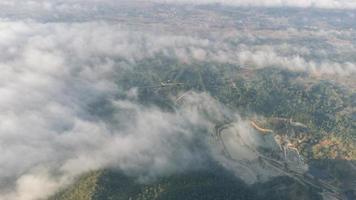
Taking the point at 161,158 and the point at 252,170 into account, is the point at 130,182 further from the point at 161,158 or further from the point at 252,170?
the point at 252,170

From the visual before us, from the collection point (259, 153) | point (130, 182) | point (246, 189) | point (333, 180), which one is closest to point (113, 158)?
point (130, 182)

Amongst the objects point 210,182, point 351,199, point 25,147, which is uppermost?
point 25,147

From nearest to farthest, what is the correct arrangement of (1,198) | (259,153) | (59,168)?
(1,198), (59,168), (259,153)

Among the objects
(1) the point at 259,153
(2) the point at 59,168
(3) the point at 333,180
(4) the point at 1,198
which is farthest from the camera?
(1) the point at 259,153

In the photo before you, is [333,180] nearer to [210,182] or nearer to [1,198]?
[210,182]

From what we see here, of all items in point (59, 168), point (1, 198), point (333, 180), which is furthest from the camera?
point (333, 180)

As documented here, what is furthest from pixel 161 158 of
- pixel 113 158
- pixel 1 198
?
pixel 1 198

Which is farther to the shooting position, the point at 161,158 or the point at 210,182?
the point at 161,158

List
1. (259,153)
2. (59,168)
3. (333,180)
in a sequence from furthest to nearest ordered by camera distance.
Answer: (259,153) < (333,180) < (59,168)

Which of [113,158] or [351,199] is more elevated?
[113,158]
